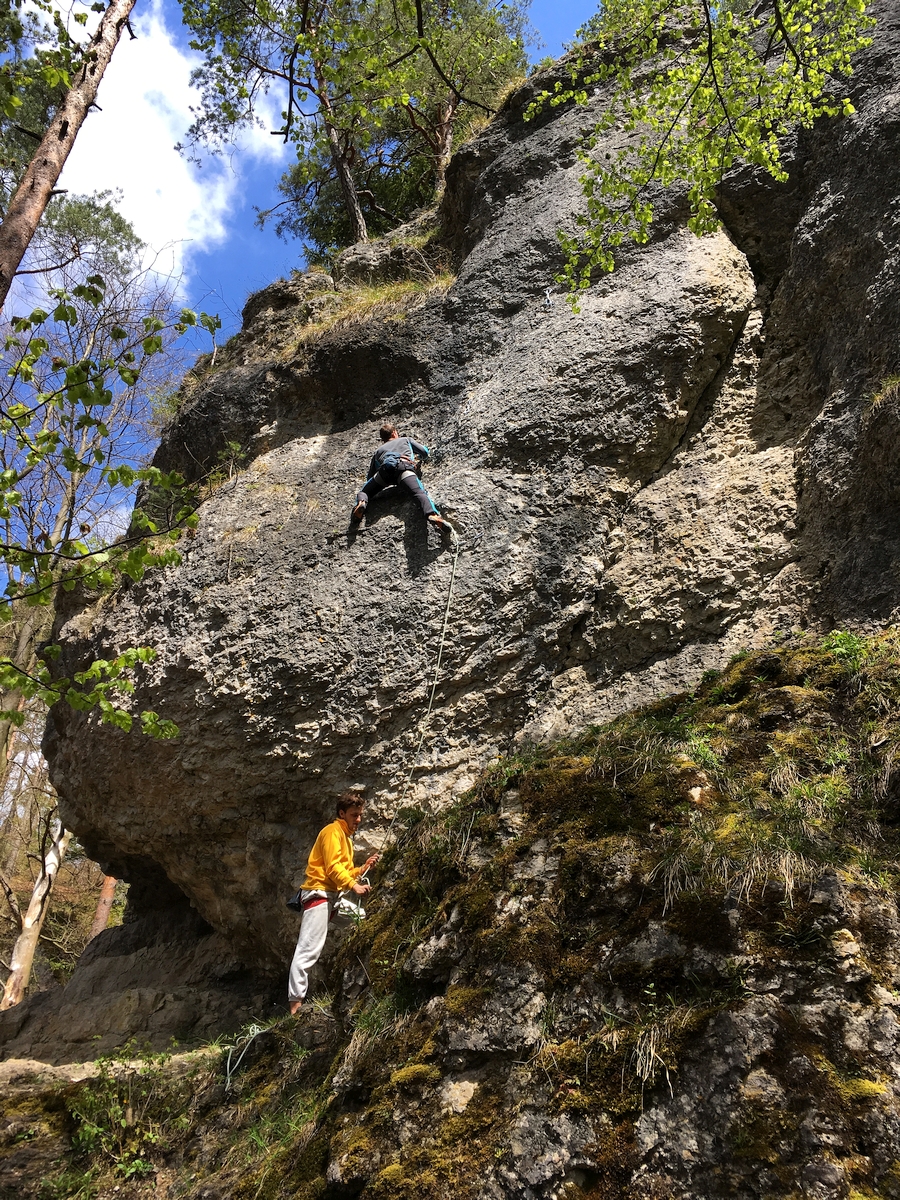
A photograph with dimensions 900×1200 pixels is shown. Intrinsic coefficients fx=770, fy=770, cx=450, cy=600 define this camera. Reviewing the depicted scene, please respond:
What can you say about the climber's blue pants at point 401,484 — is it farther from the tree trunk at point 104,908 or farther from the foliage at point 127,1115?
the tree trunk at point 104,908

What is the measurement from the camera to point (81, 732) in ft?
26.2

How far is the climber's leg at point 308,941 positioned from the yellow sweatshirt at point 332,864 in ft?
0.32

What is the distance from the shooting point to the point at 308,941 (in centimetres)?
555

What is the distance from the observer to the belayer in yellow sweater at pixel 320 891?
5559 mm

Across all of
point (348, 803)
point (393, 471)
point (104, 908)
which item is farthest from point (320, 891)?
point (104, 908)

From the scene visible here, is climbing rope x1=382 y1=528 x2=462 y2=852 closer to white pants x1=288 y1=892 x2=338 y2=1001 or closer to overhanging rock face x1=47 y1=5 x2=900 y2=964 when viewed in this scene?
overhanging rock face x1=47 y1=5 x2=900 y2=964

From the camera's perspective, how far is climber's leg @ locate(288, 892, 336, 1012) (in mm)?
5559

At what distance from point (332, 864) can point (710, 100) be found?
278 inches

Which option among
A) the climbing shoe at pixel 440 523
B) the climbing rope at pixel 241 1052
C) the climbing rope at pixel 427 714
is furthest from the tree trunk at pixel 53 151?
the climbing rope at pixel 241 1052

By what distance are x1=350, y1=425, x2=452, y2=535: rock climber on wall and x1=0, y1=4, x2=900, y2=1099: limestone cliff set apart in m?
0.19

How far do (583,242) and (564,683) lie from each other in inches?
189

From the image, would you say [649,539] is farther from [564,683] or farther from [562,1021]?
[562,1021]

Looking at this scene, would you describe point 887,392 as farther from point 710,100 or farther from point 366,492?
point 366,492

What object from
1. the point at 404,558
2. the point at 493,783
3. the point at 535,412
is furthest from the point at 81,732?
the point at 535,412
